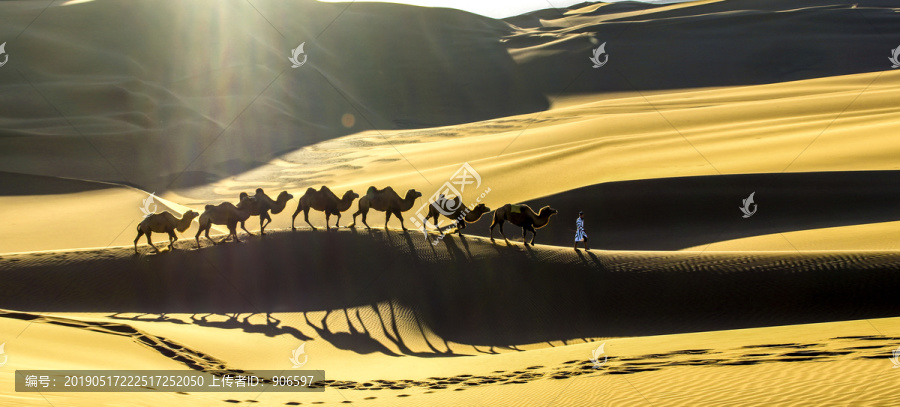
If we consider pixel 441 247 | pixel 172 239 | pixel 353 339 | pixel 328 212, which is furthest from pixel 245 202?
pixel 353 339

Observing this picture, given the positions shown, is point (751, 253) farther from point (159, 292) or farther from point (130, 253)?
point (130, 253)

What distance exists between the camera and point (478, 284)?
1165 centimetres

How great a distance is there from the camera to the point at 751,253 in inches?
475

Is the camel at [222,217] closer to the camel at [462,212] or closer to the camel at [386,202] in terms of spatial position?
the camel at [386,202]

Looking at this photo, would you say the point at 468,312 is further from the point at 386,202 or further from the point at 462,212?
the point at 386,202

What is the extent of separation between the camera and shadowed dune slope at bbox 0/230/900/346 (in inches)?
418

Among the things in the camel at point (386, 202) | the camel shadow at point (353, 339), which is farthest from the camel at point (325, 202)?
the camel shadow at point (353, 339)

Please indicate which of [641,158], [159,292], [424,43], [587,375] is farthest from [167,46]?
[587,375]

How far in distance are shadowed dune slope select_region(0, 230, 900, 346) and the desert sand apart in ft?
0.15

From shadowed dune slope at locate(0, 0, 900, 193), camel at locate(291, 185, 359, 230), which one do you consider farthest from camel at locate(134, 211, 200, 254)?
shadowed dune slope at locate(0, 0, 900, 193)

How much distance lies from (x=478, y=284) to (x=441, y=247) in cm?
151

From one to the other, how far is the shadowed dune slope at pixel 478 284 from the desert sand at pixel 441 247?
5cm

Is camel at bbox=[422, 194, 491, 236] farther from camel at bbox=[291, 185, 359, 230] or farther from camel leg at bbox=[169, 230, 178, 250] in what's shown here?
camel leg at bbox=[169, 230, 178, 250]

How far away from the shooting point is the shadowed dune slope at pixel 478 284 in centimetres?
1061
